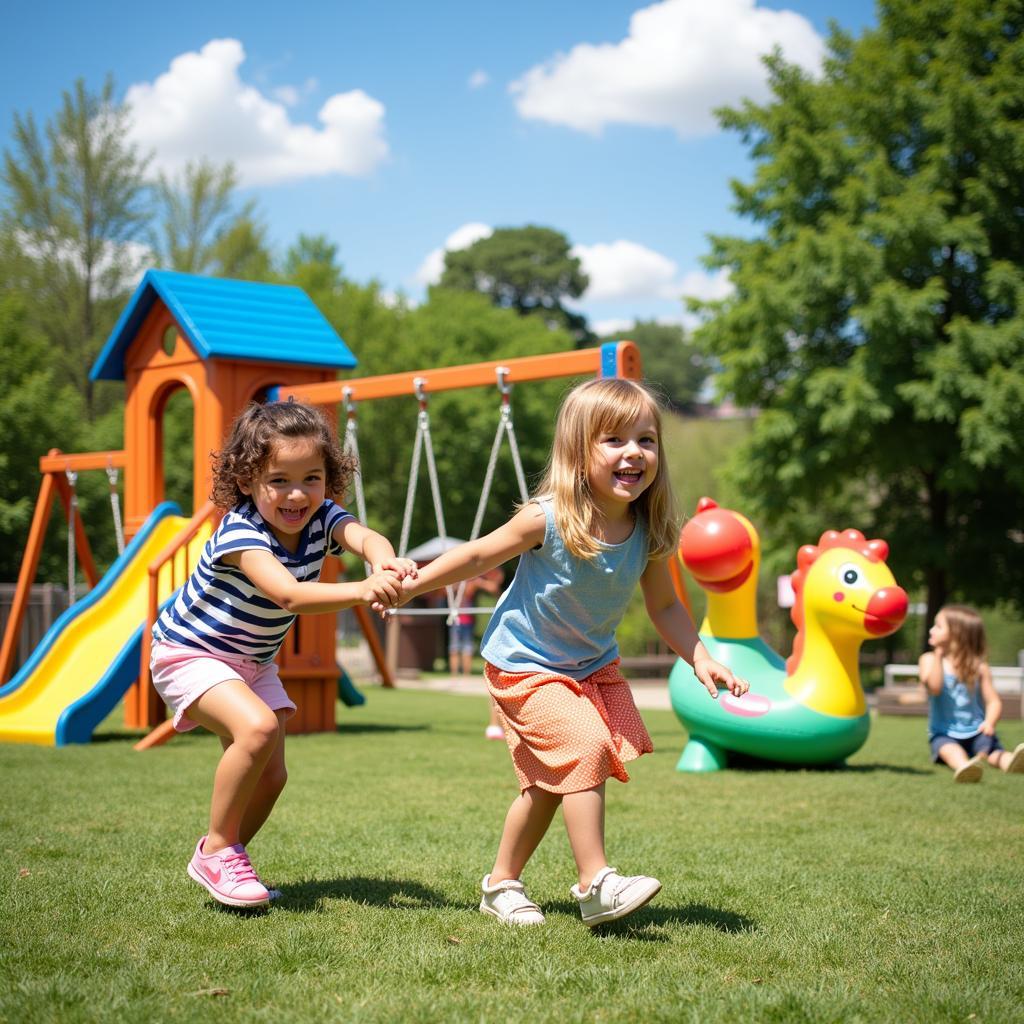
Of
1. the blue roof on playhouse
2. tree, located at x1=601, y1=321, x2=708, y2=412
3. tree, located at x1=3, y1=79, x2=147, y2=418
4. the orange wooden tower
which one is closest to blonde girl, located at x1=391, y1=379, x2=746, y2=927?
the orange wooden tower

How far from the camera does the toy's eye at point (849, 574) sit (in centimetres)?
773

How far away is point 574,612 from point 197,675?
1.22m

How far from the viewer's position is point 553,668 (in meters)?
3.77

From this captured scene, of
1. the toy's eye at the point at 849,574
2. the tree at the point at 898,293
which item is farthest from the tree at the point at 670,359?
the toy's eye at the point at 849,574

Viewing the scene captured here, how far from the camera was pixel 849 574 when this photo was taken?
25.5 ft

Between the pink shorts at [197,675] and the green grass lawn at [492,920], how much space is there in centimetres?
63

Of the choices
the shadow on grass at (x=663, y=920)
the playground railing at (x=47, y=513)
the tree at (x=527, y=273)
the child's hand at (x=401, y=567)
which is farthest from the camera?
the tree at (x=527, y=273)

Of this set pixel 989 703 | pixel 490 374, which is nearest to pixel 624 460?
pixel 989 703

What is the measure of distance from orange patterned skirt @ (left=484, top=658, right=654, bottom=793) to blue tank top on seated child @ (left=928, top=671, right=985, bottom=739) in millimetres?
5058

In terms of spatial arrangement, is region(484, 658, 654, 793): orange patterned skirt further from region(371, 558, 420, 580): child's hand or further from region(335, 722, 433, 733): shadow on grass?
region(335, 722, 433, 733): shadow on grass

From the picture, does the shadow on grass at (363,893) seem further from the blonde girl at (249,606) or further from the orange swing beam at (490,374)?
the orange swing beam at (490,374)

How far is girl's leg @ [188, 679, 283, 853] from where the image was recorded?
373cm

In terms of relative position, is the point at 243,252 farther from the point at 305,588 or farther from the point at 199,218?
the point at 305,588

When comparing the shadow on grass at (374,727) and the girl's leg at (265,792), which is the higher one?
the girl's leg at (265,792)
